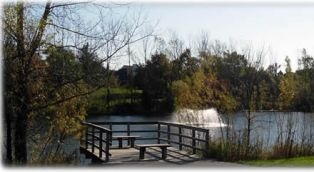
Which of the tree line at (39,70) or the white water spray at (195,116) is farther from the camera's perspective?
the white water spray at (195,116)

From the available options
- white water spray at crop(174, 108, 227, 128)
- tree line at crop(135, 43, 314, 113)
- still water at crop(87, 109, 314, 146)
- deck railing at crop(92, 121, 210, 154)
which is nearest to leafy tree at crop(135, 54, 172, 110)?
tree line at crop(135, 43, 314, 113)

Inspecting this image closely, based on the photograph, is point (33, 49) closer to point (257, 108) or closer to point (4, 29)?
point (4, 29)

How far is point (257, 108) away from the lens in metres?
17.1

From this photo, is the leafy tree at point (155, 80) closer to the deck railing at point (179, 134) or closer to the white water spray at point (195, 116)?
the white water spray at point (195, 116)

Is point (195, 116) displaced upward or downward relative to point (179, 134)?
upward

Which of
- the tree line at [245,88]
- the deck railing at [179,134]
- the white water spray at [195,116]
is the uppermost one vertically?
the tree line at [245,88]

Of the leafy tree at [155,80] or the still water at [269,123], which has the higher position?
the leafy tree at [155,80]

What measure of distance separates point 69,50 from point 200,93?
7856 millimetres

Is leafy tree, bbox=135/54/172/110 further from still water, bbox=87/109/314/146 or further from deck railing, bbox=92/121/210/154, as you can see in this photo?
deck railing, bbox=92/121/210/154

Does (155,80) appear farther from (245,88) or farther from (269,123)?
(269,123)

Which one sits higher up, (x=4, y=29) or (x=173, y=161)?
(x=4, y=29)

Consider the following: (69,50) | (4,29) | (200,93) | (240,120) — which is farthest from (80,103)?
(240,120)

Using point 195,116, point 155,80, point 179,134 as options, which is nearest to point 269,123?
point 195,116

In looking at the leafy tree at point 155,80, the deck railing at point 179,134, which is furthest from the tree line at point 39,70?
the leafy tree at point 155,80
